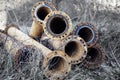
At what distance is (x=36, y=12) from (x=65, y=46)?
0.80m

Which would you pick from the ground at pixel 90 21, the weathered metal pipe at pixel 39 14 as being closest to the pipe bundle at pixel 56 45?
the weathered metal pipe at pixel 39 14

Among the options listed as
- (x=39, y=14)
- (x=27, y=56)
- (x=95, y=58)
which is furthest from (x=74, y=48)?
(x=39, y=14)

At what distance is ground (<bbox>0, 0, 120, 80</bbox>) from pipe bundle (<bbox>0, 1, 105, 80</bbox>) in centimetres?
15

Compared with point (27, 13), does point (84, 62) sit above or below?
below

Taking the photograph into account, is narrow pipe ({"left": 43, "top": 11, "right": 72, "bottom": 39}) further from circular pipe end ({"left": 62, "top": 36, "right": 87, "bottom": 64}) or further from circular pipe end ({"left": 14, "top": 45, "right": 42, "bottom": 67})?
circular pipe end ({"left": 14, "top": 45, "right": 42, "bottom": 67})

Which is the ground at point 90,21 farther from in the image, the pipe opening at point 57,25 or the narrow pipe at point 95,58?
the pipe opening at point 57,25

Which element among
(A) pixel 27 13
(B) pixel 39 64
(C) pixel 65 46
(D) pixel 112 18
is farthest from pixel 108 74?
(A) pixel 27 13

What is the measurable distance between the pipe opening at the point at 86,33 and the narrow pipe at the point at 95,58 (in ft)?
0.48

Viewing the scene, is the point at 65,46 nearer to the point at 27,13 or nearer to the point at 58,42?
the point at 58,42

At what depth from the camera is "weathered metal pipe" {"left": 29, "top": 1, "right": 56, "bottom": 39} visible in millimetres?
4199

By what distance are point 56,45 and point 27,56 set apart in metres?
0.49

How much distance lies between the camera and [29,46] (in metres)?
3.54

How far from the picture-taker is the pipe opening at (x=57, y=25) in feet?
12.4

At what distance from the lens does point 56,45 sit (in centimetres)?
384
